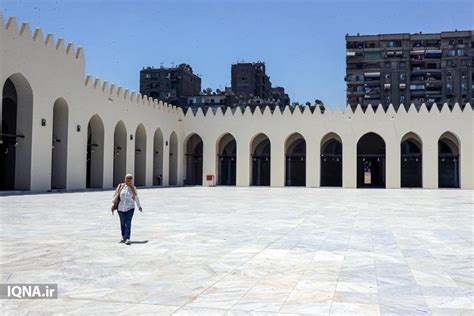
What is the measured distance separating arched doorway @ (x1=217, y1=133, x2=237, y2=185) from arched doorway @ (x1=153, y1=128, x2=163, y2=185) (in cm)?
557

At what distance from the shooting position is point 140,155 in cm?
3353

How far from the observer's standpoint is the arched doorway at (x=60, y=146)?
25094 mm

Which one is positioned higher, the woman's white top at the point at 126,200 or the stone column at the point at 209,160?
the stone column at the point at 209,160

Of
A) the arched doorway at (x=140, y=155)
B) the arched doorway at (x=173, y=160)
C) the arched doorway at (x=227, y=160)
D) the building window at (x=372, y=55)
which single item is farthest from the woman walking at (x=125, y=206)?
the building window at (x=372, y=55)

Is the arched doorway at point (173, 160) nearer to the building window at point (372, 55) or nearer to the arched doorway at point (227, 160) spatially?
the arched doorway at point (227, 160)

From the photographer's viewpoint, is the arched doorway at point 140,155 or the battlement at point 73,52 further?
the arched doorway at point 140,155

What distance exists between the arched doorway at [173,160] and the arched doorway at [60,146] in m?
13.0

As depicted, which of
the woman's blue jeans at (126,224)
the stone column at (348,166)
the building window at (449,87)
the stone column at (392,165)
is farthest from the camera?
the building window at (449,87)

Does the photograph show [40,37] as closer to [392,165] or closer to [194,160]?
[194,160]

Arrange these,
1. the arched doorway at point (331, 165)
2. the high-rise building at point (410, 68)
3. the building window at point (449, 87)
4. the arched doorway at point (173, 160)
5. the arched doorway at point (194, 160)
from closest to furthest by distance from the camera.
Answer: the arched doorway at point (173, 160) < the arched doorway at point (194, 160) < the arched doorway at point (331, 165) < the high-rise building at point (410, 68) < the building window at point (449, 87)

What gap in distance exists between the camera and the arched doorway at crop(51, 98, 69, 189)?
25094 millimetres

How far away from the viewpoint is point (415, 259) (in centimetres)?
688

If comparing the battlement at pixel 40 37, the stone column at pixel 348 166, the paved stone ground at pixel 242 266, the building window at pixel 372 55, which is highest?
the building window at pixel 372 55

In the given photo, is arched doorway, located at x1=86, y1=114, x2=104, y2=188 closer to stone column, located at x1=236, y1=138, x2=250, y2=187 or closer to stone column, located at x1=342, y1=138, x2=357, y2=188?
stone column, located at x1=236, y1=138, x2=250, y2=187
